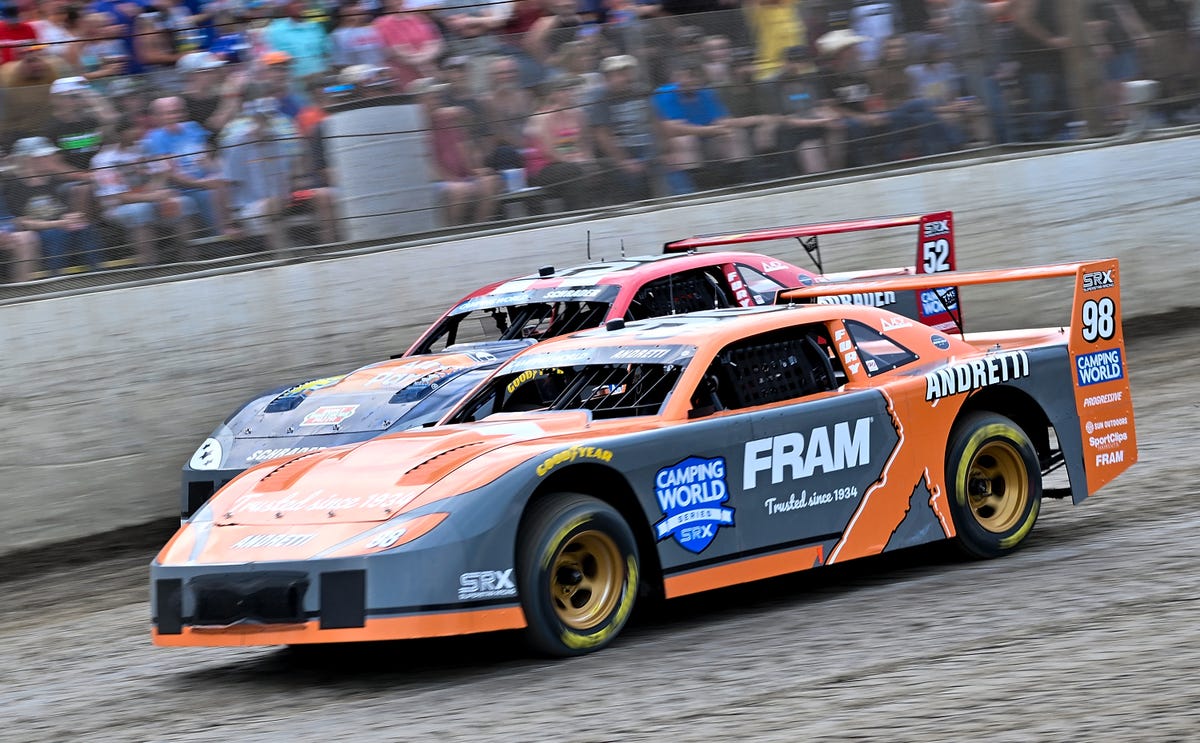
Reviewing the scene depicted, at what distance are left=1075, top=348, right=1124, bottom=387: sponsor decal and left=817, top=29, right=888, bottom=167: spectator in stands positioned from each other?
6.39m

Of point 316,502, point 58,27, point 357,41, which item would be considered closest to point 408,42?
point 357,41

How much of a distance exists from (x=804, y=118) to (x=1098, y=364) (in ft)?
21.0

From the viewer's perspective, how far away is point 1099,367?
7.94m

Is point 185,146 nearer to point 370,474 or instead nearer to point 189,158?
point 189,158

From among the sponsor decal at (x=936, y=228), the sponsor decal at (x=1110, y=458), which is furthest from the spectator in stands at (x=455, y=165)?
the sponsor decal at (x=1110, y=458)

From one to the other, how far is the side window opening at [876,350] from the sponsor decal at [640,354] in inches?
38.1

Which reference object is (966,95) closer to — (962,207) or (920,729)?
(962,207)

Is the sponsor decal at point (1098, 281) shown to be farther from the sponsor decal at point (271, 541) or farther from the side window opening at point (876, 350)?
the sponsor decal at point (271, 541)

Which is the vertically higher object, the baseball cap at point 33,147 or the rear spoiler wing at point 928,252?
the baseball cap at point 33,147

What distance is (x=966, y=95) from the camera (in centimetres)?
1480

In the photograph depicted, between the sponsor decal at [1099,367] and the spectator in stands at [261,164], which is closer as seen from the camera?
the sponsor decal at [1099,367]

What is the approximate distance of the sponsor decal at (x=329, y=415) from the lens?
9.06 m

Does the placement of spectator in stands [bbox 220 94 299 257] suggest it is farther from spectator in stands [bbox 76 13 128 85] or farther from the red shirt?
the red shirt

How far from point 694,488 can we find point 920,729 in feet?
6.01
